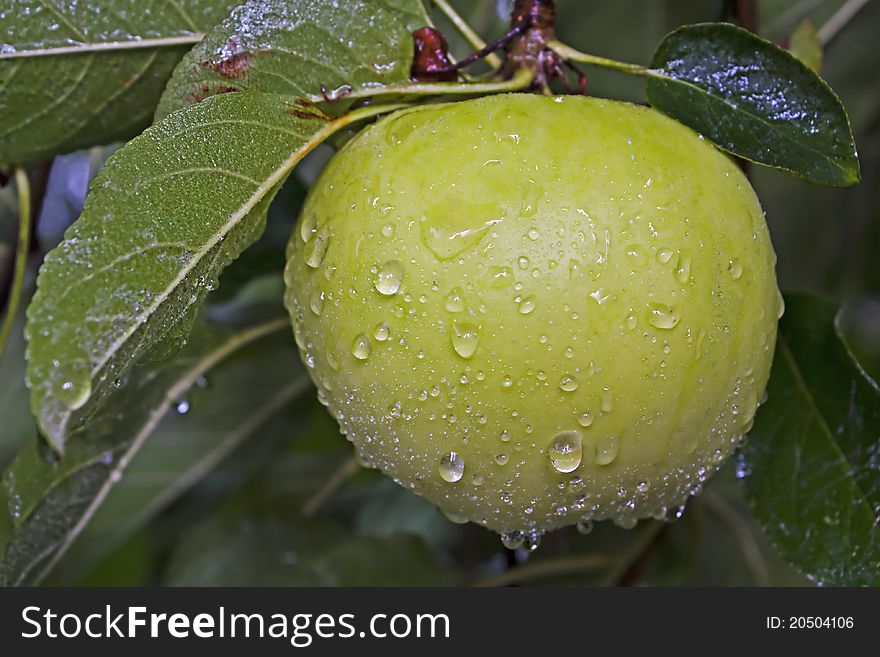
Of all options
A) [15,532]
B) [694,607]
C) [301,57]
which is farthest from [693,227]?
[15,532]

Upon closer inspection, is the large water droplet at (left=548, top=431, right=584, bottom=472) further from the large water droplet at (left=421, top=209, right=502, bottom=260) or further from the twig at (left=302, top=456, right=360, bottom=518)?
the twig at (left=302, top=456, right=360, bottom=518)

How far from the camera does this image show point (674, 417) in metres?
0.63

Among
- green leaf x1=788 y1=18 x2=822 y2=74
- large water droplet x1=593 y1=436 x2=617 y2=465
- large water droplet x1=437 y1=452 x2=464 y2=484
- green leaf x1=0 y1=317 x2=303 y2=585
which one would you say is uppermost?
green leaf x1=788 y1=18 x2=822 y2=74

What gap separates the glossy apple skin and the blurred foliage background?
0.44 m

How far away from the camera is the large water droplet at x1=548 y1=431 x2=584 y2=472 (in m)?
0.62

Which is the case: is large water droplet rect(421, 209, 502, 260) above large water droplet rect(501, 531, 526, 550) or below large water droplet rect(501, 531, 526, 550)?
above

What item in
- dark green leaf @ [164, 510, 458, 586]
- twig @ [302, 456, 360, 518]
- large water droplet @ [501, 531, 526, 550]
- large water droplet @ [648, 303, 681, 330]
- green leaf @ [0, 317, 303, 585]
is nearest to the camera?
large water droplet @ [648, 303, 681, 330]

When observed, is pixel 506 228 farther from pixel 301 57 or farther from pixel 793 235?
pixel 793 235

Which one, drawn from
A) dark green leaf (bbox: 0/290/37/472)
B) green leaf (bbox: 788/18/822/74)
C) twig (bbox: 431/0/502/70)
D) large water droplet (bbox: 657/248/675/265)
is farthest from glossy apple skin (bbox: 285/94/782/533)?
dark green leaf (bbox: 0/290/37/472)

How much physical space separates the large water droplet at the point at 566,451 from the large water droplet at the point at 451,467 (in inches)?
2.5

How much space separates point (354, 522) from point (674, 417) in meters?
0.94

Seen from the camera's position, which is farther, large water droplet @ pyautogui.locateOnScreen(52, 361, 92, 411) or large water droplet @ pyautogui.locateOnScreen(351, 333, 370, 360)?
large water droplet @ pyautogui.locateOnScreen(351, 333, 370, 360)

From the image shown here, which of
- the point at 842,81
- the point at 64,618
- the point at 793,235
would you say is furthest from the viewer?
the point at 793,235

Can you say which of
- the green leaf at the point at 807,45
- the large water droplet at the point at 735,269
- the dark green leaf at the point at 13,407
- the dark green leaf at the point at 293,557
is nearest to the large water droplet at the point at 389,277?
the large water droplet at the point at 735,269
